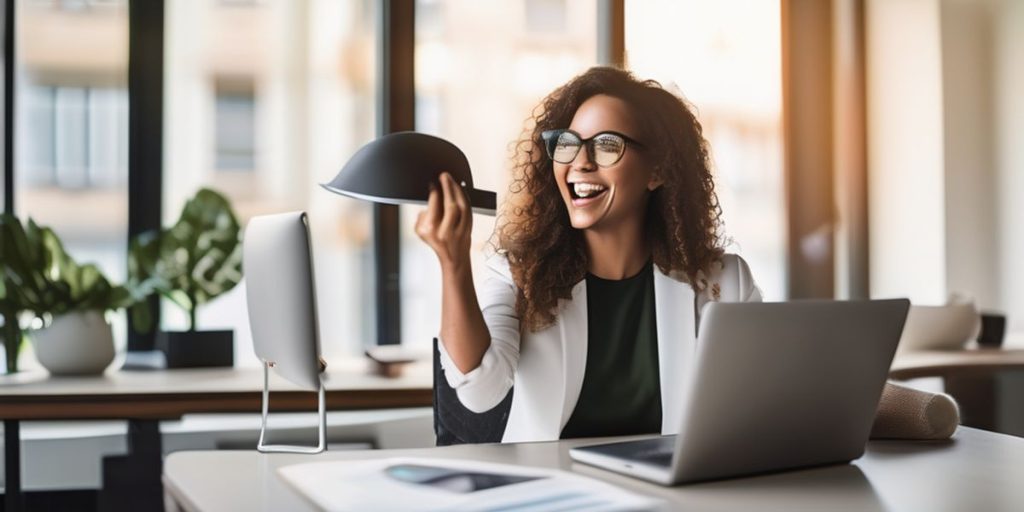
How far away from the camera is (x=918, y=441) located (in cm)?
146

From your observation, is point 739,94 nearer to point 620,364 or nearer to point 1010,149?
point 1010,149

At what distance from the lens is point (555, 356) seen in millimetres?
1807

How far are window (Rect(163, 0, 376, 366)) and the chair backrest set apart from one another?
158 cm

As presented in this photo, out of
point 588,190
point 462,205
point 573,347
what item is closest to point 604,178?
point 588,190

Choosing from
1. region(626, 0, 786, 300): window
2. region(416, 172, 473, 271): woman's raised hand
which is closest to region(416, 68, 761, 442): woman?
region(416, 172, 473, 271): woman's raised hand

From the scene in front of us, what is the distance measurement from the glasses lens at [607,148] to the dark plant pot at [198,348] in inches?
67.1

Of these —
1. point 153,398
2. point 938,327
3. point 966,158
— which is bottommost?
point 153,398

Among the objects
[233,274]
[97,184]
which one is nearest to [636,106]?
[233,274]

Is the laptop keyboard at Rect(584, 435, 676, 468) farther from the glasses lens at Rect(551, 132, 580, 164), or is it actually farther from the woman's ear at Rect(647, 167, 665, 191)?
the woman's ear at Rect(647, 167, 665, 191)

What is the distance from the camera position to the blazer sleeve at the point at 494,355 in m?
1.67

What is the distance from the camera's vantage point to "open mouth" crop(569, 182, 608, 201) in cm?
184

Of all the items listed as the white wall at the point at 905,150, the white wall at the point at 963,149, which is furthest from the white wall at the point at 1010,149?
the white wall at the point at 905,150

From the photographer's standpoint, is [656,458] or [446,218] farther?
[446,218]

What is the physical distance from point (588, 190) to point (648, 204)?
27 centimetres
